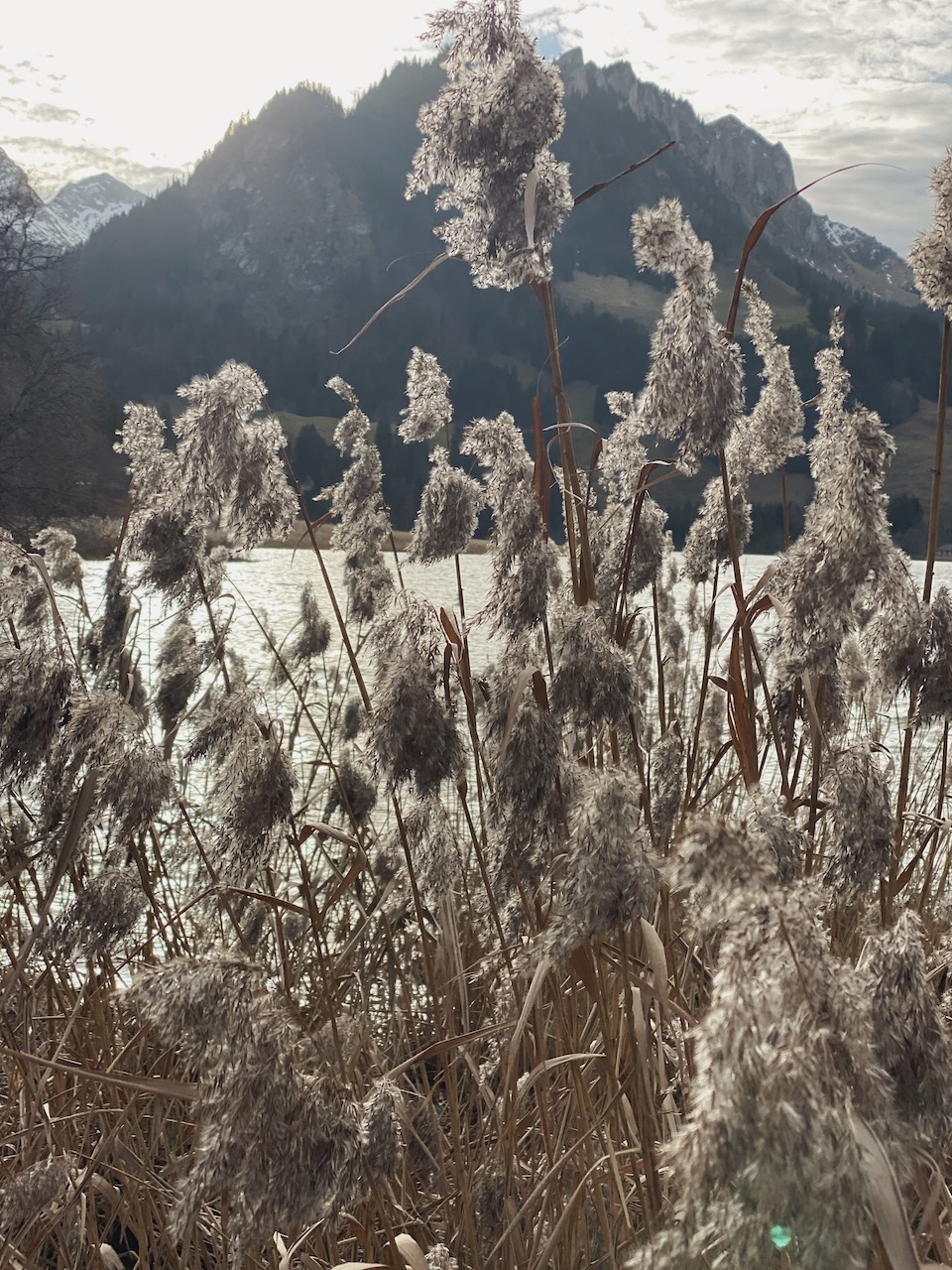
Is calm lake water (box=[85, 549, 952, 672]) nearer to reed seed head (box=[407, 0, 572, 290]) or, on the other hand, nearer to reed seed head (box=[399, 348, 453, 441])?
reed seed head (box=[399, 348, 453, 441])

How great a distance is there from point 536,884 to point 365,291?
594 feet

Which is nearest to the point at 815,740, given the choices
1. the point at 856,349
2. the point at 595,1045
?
the point at 595,1045

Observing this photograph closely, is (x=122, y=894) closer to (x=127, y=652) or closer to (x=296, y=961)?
(x=127, y=652)

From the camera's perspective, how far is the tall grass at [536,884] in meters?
0.73

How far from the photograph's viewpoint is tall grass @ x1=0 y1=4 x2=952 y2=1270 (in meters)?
0.73

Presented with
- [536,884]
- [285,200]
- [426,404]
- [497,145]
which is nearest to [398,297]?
[497,145]

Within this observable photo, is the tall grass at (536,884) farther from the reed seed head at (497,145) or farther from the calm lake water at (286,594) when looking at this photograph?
the calm lake water at (286,594)

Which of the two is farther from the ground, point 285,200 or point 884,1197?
point 285,200

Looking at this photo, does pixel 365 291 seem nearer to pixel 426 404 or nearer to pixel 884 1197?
→ pixel 426 404

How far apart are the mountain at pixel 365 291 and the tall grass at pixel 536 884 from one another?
79.8m

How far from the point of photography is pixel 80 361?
2808cm

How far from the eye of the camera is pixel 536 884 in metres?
1.84

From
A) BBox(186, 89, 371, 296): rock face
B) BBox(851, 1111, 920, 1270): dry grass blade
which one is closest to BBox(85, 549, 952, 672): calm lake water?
BBox(851, 1111, 920, 1270): dry grass blade

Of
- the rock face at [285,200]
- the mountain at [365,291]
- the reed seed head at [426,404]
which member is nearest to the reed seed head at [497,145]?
the reed seed head at [426,404]
